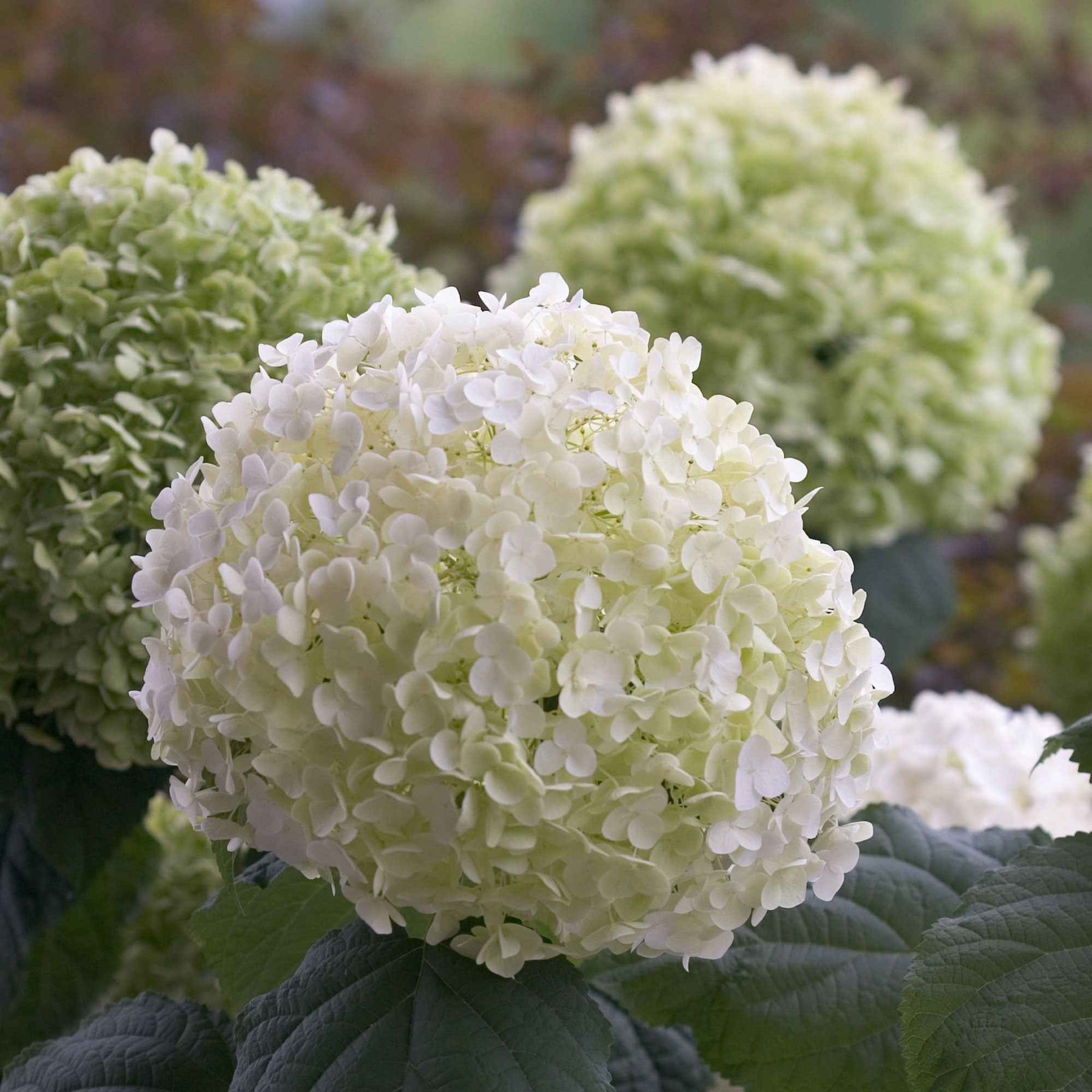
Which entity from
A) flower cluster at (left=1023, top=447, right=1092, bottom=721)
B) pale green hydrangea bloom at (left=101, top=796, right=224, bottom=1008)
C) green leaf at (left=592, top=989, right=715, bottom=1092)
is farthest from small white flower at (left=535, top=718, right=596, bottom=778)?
flower cluster at (left=1023, top=447, right=1092, bottom=721)

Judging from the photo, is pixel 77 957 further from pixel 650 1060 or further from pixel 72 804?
pixel 650 1060

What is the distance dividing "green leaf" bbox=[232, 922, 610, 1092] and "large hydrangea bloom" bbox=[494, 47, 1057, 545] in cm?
108

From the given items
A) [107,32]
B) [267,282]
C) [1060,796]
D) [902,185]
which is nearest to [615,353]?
[267,282]

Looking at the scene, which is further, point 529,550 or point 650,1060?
point 650,1060

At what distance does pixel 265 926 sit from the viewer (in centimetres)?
91

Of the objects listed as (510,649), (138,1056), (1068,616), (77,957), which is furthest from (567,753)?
(1068,616)

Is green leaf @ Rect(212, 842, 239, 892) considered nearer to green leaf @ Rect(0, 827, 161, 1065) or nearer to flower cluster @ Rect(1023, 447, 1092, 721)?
green leaf @ Rect(0, 827, 161, 1065)

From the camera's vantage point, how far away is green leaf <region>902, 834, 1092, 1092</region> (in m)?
0.76

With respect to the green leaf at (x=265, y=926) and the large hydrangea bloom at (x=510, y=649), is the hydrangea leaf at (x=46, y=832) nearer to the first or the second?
the green leaf at (x=265, y=926)

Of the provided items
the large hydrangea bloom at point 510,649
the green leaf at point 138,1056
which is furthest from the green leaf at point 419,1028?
the green leaf at point 138,1056

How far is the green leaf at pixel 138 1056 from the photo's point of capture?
0.88 meters

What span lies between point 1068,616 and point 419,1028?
1.76 m

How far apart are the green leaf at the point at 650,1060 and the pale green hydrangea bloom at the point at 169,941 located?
41 centimetres

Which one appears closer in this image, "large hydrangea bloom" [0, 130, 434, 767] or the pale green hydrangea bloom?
"large hydrangea bloom" [0, 130, 434, 767]
